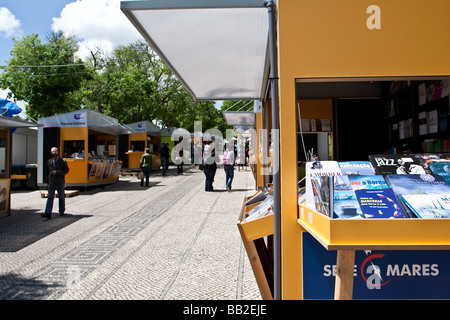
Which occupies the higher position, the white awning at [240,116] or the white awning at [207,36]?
the white awning at [240,116]

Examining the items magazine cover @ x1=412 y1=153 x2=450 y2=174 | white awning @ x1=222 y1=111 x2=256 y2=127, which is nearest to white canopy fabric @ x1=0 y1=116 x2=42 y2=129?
white awning @ x1=222 y1=111 x2=256 y2=127

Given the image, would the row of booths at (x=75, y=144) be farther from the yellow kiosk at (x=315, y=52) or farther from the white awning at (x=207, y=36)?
the yellow kiosk at (x=315, y=52)

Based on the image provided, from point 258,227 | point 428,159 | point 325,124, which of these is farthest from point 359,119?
point 258,227

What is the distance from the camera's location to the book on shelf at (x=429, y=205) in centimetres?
199

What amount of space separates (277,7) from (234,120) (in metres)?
10.3

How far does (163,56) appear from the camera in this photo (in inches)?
142

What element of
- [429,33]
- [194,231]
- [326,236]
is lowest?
[194,231]

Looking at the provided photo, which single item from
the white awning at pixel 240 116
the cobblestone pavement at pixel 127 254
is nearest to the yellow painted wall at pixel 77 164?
the cobblestone pavement at pixel 127 254

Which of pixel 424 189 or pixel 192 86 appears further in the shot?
pixel 192 86

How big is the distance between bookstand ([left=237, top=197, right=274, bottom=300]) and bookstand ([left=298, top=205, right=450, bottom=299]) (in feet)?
2.40

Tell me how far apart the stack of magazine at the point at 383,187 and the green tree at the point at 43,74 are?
1662 cm

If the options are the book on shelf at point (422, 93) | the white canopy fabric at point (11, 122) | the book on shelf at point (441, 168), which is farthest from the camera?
the white canopy fabric at point (11, 122)
